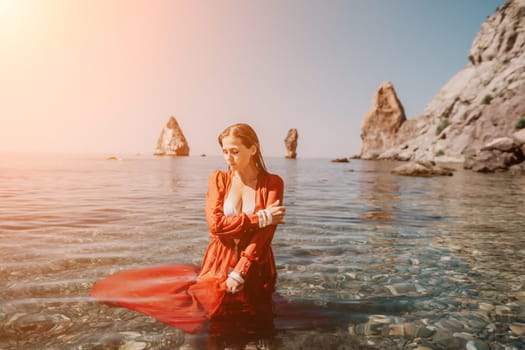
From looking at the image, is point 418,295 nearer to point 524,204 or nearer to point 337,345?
point 337,345

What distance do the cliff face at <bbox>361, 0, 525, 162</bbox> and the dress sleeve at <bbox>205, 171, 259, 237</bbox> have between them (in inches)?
1986

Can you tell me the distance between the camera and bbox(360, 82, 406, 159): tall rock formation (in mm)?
119125

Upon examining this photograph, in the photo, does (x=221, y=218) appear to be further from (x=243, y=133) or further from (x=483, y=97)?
(x=483, y=97)

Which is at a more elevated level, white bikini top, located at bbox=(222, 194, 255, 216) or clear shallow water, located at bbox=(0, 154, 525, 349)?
white bikini top, located at bbox=(222, 194, 255, 216)

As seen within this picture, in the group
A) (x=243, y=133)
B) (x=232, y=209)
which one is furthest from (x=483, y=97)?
(x=232, y=209)

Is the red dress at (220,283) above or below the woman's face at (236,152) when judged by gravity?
below

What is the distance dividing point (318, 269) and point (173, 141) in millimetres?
157937

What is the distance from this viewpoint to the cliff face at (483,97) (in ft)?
160

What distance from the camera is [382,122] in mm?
122000

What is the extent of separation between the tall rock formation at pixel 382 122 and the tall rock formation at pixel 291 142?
26.2 metres

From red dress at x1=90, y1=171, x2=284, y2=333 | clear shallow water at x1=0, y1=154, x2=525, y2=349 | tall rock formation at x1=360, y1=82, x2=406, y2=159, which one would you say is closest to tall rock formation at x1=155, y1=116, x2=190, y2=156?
tall rock formation at x1=360, y1=82, x2=406, y2=159

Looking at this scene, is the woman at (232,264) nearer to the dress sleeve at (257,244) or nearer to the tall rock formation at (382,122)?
the dress sleeve at (257,244)

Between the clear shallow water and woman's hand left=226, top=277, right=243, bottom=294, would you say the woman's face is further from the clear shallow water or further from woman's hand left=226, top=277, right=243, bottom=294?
the clear shallow water

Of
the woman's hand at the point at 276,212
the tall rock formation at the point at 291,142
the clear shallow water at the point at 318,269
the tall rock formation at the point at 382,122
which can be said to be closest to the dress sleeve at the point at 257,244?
the woman's hand at the point at 276,212
